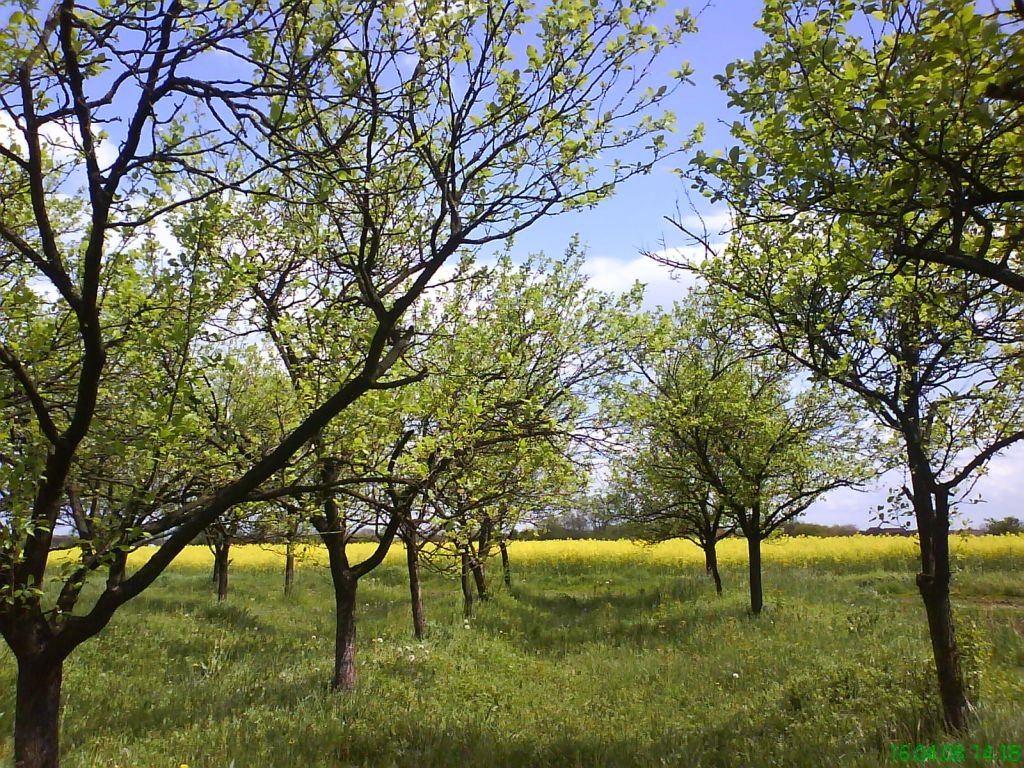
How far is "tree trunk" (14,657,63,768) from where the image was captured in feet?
17.2

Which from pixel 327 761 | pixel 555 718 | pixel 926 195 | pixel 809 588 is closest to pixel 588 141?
pixel 926 195

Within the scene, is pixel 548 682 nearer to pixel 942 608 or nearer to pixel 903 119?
pixel 942 608

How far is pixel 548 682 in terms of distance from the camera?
12578 mm

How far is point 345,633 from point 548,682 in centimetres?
399

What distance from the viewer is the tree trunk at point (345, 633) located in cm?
1126

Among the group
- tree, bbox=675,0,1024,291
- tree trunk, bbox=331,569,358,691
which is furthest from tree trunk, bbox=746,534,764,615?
tree, bbox=675,0,1024,291

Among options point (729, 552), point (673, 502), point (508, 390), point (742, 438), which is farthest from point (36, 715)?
point (729, 552)

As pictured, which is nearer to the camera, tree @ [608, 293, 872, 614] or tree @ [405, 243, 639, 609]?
tree @ [405, 243, 639, 609]

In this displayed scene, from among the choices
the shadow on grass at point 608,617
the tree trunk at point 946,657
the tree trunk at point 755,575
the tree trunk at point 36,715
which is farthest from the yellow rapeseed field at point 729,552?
the tree trunk at point 36,715

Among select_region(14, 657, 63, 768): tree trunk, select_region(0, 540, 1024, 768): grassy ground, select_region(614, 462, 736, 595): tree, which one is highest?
select_region(614, 462, 736, 595): tree

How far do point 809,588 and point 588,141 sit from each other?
21285 mm

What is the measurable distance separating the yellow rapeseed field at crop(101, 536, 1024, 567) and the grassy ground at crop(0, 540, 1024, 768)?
938 cm
